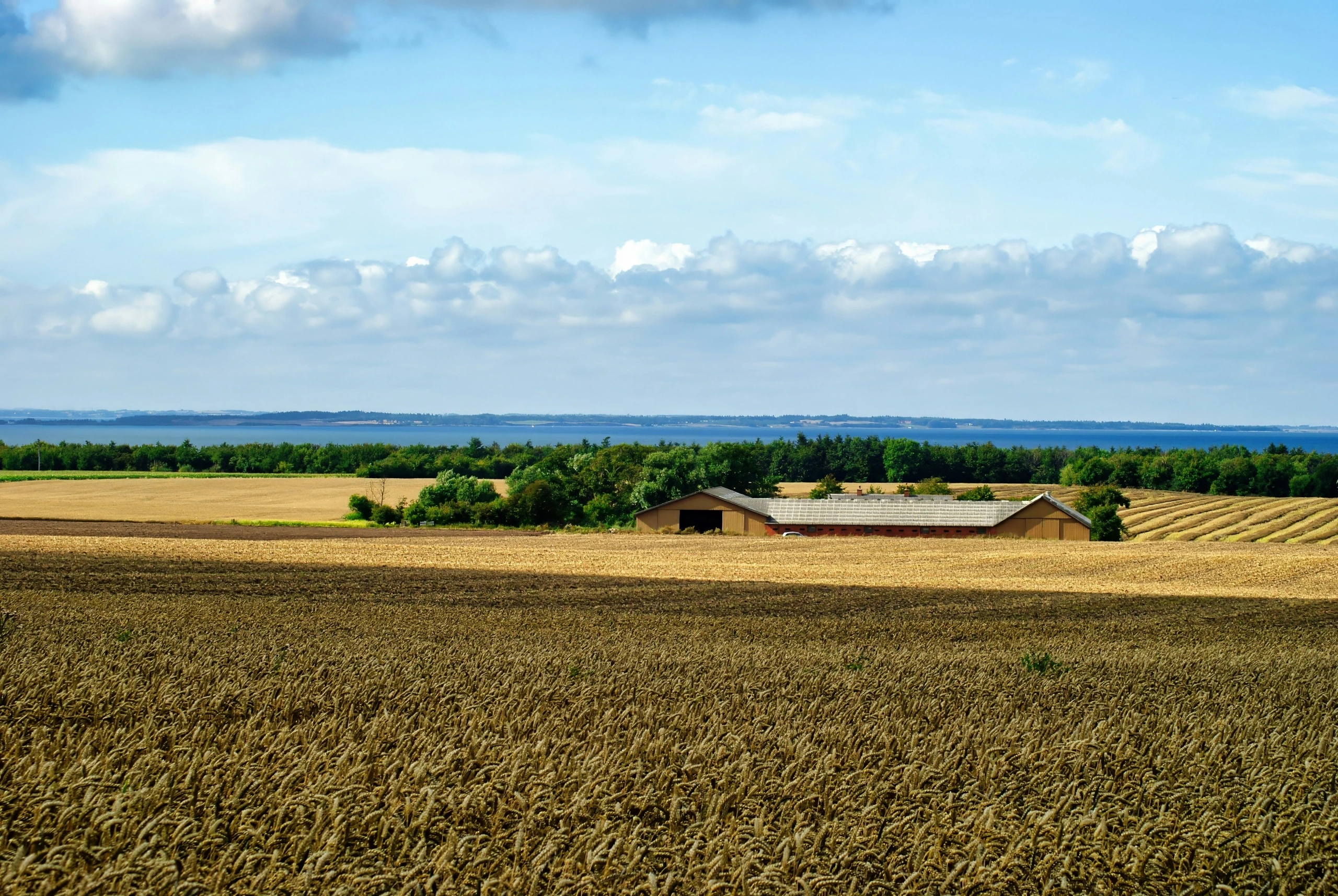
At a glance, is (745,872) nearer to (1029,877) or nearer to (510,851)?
(510,851)

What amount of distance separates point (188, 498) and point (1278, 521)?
9859 cm

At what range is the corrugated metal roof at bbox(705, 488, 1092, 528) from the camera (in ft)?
231

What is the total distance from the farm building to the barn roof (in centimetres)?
4

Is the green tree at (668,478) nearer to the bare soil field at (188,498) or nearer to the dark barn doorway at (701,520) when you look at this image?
the dark barn doorway at (701,520)

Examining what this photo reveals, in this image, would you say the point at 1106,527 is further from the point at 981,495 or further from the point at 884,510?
the point at 981,495

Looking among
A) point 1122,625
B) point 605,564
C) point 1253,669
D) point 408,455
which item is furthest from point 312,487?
point 1253,669

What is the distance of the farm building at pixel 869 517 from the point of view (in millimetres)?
69625

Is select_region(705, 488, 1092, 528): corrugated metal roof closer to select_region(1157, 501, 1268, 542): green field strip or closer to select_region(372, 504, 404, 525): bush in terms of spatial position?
select_region(1157, 501, 1268, 542): green field strip

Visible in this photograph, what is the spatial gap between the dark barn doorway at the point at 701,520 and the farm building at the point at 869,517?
0.04m

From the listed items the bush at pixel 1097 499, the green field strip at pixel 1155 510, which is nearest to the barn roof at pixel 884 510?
the bush at pixel 1097 499

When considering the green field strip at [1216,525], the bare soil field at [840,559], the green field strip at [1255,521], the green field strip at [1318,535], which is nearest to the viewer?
the bare soil field at [840,559]

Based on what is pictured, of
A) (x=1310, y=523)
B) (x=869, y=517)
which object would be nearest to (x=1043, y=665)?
(x=869, y=517)

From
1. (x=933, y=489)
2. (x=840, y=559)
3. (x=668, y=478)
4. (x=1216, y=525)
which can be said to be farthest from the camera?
(x=933, y=489)

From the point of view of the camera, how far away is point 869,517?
238ft
